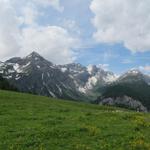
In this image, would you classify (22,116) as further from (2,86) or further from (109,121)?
(2,86)

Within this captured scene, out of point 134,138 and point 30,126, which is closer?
point 134,138

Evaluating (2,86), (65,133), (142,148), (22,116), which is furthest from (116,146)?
(2,86)

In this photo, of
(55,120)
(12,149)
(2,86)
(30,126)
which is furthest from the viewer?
(2,86)

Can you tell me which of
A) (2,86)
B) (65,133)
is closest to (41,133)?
(65,133)

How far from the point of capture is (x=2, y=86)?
147250 millimetres

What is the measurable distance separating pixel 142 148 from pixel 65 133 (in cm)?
690

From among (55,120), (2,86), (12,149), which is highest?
(2,86)

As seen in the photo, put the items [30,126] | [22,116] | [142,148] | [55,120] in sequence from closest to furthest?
[142,148] < [30,126] < [55,120] < [22,116]

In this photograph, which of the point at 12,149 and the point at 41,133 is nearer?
the point at 12,149

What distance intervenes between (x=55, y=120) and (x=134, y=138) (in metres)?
9.97

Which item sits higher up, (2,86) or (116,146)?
(2,86)

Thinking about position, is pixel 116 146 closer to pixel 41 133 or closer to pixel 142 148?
pixel 142 148

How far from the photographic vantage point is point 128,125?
35281 millimetres

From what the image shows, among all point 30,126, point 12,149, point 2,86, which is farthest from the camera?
point 2,86
